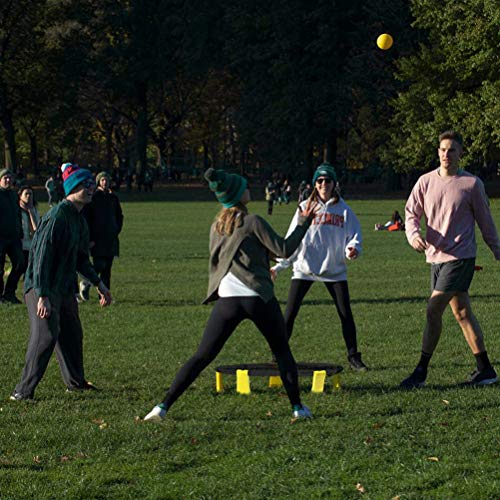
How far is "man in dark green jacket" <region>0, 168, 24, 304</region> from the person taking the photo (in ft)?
52.0

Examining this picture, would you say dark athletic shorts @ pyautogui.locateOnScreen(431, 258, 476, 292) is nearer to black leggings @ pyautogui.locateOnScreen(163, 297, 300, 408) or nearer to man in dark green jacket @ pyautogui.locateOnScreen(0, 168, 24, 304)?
black leggings @ pyautogui.locateOnScreen(163, 297, 300, 408)

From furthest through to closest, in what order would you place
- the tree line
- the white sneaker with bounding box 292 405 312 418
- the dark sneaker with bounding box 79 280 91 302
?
the tree line → the dark sneaker with bounding box 79 280 91 302 → the white sneaker with bounding box 292 405 312 418

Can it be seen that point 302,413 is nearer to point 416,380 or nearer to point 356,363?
point 416,380

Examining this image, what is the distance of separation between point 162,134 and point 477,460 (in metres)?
83.4

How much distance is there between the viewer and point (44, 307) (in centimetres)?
876

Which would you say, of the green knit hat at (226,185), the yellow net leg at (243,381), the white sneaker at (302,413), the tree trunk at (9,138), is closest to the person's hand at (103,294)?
the yellow net leg at (243,381)

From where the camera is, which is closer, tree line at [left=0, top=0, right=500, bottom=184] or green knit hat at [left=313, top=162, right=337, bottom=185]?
green knit hat at [left=313, top=162, right=337, bottom=185]

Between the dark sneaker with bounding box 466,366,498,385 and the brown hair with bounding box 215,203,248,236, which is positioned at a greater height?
the brown hair with bounding box 215,203,248,236

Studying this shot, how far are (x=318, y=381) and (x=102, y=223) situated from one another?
6.88 m

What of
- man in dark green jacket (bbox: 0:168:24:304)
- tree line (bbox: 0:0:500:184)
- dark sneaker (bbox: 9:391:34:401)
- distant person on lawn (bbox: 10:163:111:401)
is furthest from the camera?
tree line (bbox: 0:0:500:184)

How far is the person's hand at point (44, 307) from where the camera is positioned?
875cm

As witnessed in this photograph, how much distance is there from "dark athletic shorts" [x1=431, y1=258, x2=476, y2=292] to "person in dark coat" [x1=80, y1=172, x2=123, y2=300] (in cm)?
699

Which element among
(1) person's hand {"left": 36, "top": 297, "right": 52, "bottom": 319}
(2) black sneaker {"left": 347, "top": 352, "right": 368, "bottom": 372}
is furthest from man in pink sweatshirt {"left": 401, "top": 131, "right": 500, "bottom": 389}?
(1) person's hand {"left": 36, "top": 297, "right": 52, "bottom": 319}

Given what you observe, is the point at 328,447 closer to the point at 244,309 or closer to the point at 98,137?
the point at 244,309
